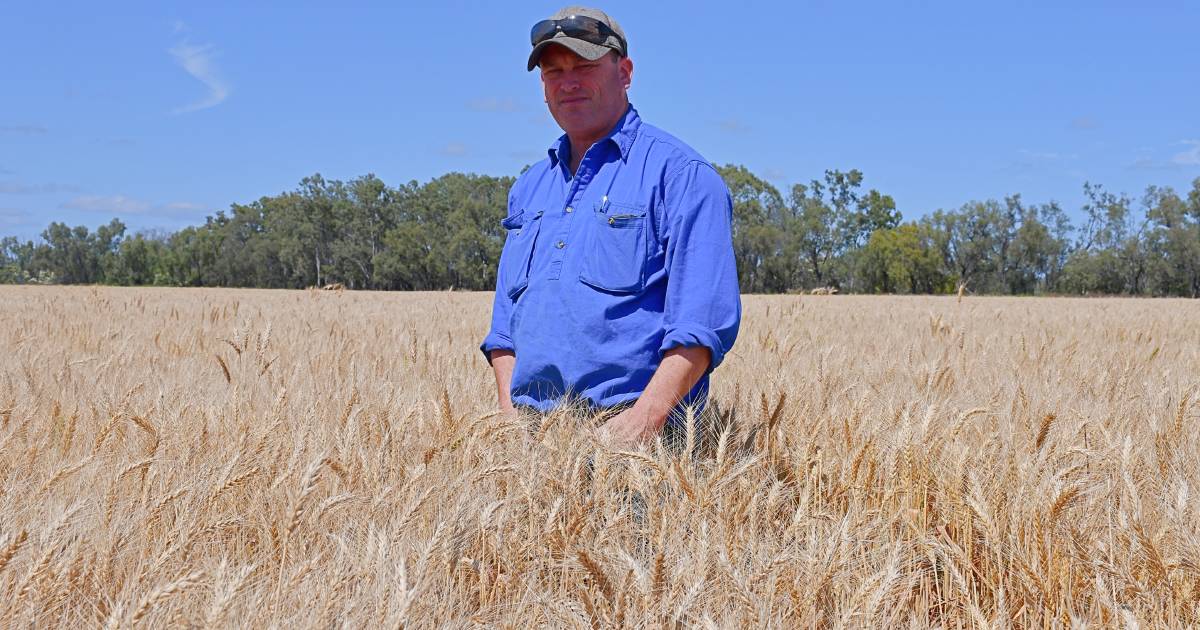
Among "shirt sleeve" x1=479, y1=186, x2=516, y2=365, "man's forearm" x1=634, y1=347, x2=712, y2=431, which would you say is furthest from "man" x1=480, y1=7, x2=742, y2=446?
"shirt sleeve" x1=479, y1=186, x2=516, y2=365

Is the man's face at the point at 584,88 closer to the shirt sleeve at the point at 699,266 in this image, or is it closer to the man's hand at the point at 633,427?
the shirt sleeve at the point at 699,266

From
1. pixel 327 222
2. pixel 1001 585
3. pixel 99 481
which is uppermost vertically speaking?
pixel 327 222

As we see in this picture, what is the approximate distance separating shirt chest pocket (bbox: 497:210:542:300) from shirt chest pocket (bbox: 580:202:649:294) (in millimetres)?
302

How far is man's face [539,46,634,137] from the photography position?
2.46 meters

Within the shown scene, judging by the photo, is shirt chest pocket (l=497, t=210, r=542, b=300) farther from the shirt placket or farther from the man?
the shirt placket

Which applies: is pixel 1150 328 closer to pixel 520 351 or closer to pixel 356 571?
pixel 520 351

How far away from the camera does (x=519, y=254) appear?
8.77 ft

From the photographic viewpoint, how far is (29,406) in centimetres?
271

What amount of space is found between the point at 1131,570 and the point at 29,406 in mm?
2891

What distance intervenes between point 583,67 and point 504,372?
922 millimetres

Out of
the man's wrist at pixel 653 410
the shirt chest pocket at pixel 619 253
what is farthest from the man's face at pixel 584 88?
the man's wrist at pixel 653 410

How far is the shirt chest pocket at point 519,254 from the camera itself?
2.63 meters

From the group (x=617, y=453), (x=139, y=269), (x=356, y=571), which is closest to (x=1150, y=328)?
(x=617, y=453)

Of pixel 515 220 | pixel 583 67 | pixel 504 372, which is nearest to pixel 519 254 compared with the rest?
pixel 515 220
